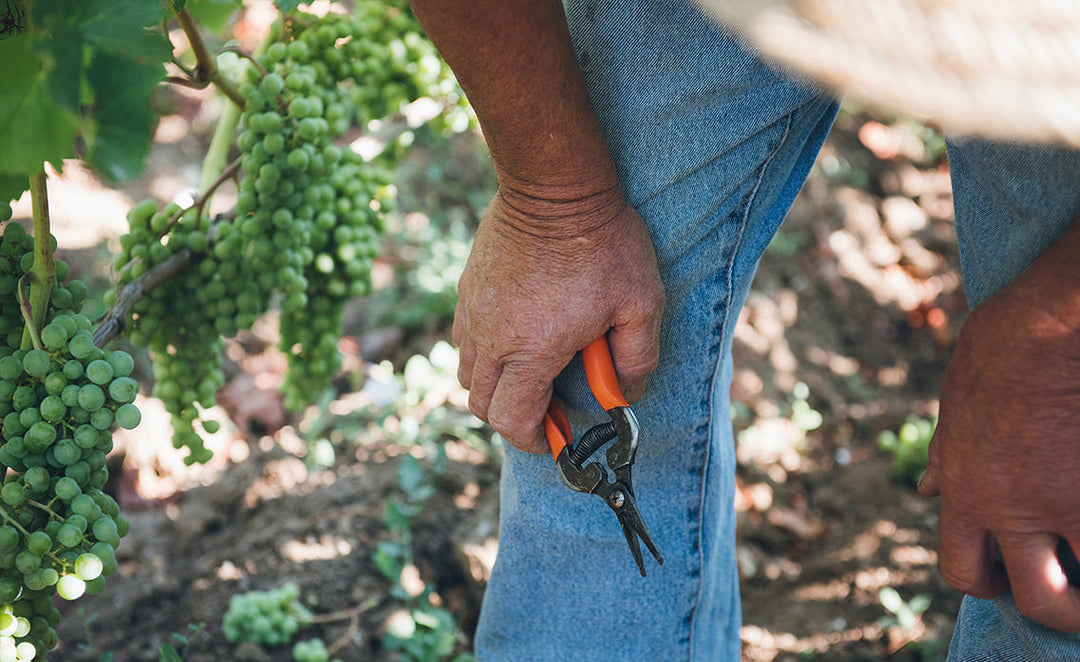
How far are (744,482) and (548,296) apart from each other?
1.73m

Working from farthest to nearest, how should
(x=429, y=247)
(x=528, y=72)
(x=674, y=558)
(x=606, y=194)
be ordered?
1. (x=429, y=247)
2. (x=674, y=558)
3. (x=606, y=194)
4. (x=528, y=72)

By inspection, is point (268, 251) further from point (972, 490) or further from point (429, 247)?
point (429, 247)

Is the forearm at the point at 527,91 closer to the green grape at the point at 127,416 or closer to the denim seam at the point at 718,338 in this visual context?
the denim seam at the point at 718,338

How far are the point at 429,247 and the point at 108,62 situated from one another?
2276 millimetres

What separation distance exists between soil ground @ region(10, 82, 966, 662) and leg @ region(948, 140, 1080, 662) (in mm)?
904

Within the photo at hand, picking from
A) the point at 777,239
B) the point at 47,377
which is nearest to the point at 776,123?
the point at 47,377

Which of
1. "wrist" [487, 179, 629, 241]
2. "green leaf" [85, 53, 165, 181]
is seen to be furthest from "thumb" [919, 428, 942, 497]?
"green leaf" [85, 53, 165, 181]

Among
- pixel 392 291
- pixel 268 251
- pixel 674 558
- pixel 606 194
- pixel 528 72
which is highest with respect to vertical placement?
pixel 528 72

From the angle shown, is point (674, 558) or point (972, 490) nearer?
point (972, 490)

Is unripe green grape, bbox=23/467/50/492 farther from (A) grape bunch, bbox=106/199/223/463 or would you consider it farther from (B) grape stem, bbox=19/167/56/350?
(A) grape bunch, bbox=106/199/223/463

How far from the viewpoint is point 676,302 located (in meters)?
1.24

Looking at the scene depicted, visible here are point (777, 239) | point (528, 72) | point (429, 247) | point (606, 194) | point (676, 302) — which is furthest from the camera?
point (777, 239)

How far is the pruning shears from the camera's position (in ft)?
3.66

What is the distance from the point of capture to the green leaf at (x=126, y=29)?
72 cm
